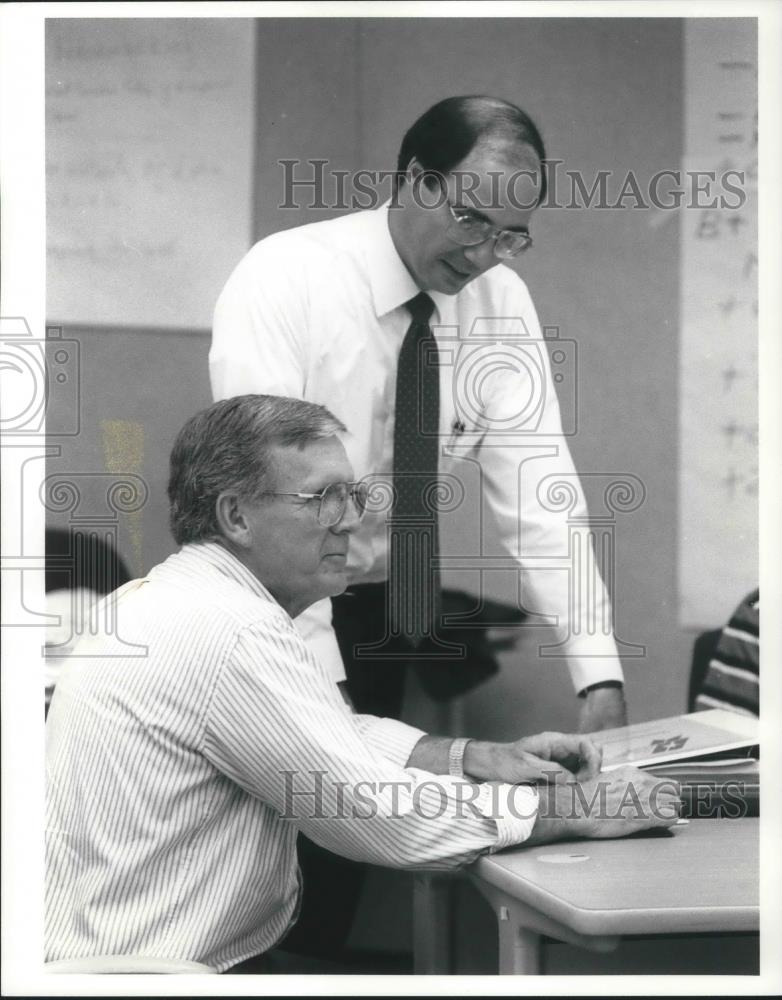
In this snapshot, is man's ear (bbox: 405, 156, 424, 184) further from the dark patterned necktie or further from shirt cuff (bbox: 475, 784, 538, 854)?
shirt cuff (bbox: 475, 784, 538, 854)

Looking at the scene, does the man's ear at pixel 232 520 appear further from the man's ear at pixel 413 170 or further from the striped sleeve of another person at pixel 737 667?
the striped sleeve of another person at pixel 737 667

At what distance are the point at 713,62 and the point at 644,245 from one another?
336mm

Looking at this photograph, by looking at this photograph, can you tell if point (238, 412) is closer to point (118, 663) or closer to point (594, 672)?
point (118, 663)

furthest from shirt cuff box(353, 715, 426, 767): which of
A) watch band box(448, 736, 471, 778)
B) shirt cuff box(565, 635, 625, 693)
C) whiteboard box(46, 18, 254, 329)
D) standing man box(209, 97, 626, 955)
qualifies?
whiteboard box(46, 18, 254, 329)

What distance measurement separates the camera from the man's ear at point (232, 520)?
A: 1.83 meters

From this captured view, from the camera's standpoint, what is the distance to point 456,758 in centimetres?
194

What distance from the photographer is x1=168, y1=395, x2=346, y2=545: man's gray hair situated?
72.4 inches

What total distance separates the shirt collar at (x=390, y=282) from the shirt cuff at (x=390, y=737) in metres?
0.73

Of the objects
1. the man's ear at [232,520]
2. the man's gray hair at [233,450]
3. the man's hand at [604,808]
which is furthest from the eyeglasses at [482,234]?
the man's hand at [604,808]

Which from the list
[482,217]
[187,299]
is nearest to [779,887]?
[482,217]

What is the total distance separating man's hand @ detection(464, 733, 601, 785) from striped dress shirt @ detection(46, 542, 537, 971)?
103 mm

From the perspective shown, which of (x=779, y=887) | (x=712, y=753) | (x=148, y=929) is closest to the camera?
(x=148, y=929)

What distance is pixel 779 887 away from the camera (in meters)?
1.86

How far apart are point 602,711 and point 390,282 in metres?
0.89
